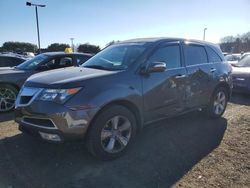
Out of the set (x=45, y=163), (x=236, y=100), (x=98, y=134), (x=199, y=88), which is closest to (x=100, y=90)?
(x=98, y=134)

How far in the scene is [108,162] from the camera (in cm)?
420

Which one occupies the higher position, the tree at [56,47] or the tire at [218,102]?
the tree at [56,47]

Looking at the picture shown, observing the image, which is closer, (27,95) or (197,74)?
(27,95)

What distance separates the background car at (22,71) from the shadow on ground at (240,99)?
488 cm

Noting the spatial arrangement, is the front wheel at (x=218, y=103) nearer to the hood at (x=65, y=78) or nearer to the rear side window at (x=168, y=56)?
the rear side window at (x=168, y=56)

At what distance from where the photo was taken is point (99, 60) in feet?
17.2

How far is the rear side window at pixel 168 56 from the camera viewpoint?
4926mm

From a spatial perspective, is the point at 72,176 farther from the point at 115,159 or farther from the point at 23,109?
the point at 23,109

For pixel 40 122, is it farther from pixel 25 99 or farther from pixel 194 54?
pixel 194 54

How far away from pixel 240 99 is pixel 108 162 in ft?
20.9

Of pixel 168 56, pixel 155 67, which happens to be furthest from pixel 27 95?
pixel 168 56

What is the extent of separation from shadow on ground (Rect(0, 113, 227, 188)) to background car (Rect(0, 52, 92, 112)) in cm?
230

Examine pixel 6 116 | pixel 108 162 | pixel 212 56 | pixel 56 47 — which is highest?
pixel 56 47

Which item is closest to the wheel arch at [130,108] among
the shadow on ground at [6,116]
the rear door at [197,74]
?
the rear door at [197,74]
